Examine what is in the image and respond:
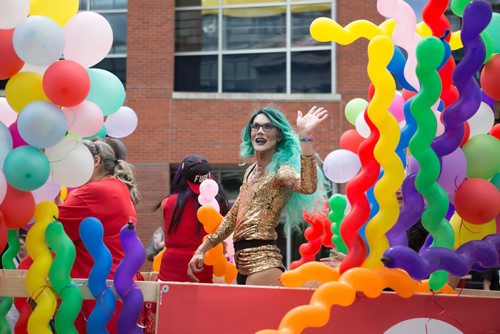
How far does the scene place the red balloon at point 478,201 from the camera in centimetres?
356

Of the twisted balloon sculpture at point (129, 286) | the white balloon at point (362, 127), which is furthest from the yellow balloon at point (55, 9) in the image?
the white balloon at point (362, 127)

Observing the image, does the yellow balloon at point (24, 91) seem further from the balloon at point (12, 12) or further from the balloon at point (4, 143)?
the balloon at point (12, 12)

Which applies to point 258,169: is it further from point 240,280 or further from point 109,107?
point 109,107

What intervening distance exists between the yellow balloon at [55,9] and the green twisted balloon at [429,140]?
194 cm

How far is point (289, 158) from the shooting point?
4.66 metres

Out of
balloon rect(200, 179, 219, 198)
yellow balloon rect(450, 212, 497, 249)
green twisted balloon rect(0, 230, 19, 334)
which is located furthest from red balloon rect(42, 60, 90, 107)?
yellow balloon rect(450, 212, 497, 249)

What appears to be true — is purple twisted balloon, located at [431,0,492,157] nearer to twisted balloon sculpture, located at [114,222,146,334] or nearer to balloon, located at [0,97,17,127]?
twisted balloon sculpture, located at [114,222,146,334]

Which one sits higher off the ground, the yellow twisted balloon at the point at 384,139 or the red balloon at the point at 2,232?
the yellow twisted balloon at the point at 384,139

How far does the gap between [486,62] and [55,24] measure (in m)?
2.15

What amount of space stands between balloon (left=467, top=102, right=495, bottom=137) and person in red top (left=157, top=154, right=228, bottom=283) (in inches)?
96.9

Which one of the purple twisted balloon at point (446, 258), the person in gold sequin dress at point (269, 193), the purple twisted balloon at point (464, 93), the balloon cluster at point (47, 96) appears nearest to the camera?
the purple twisted balloon at point (446, 258)

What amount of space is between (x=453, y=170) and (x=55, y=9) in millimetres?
2243

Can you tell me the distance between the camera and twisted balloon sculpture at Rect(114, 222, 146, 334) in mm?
3832

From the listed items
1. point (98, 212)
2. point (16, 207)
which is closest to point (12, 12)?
point (16, 207)
